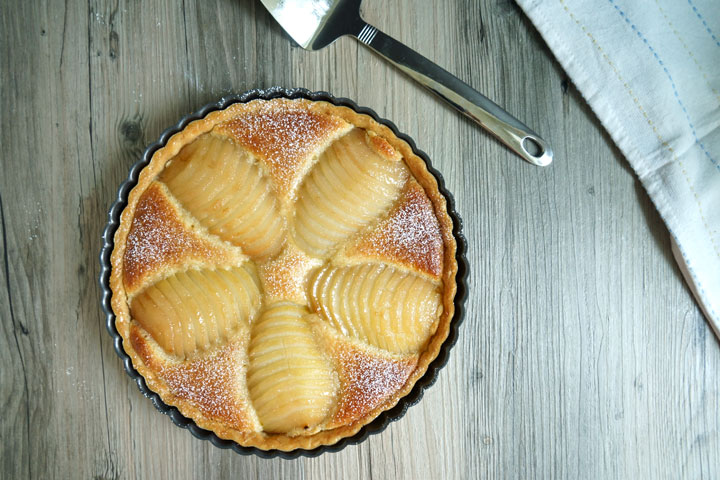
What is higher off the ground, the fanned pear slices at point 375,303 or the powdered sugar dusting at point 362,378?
the fanned pear slices at point 375,303

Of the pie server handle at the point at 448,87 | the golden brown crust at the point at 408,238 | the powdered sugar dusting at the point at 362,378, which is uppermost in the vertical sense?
the pie server handle at the point at 448,87

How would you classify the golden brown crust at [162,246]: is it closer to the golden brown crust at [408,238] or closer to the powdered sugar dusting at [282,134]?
the powdered sugar dusting at [282,134]

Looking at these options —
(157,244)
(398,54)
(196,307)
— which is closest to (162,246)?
(157,244)

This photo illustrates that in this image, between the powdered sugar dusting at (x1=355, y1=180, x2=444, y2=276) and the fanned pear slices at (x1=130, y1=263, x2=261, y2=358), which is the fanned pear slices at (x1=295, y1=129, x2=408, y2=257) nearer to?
the powdered sugar dusting at (x1=355, y1=180, x2=444, y2=276)

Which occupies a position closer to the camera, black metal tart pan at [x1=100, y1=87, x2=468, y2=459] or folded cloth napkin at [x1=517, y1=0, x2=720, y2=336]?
black metal tart pan at [x1=100, y1=87, x2=468, y2=459]

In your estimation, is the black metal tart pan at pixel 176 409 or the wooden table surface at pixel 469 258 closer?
the black metal tart pan at pixel 176 409

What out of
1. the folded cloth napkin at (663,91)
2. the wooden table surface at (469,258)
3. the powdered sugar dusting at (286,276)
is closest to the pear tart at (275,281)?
the powdered sugar dusting at (286,276)

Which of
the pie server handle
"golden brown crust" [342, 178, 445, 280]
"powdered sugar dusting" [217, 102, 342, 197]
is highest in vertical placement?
the pie server handle

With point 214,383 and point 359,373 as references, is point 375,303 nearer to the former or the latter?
point 359,373

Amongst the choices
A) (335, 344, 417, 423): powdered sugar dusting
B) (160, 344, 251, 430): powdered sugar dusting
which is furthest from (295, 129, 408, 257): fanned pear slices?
(160, 344, 251, 430): powdered sugar dusting
